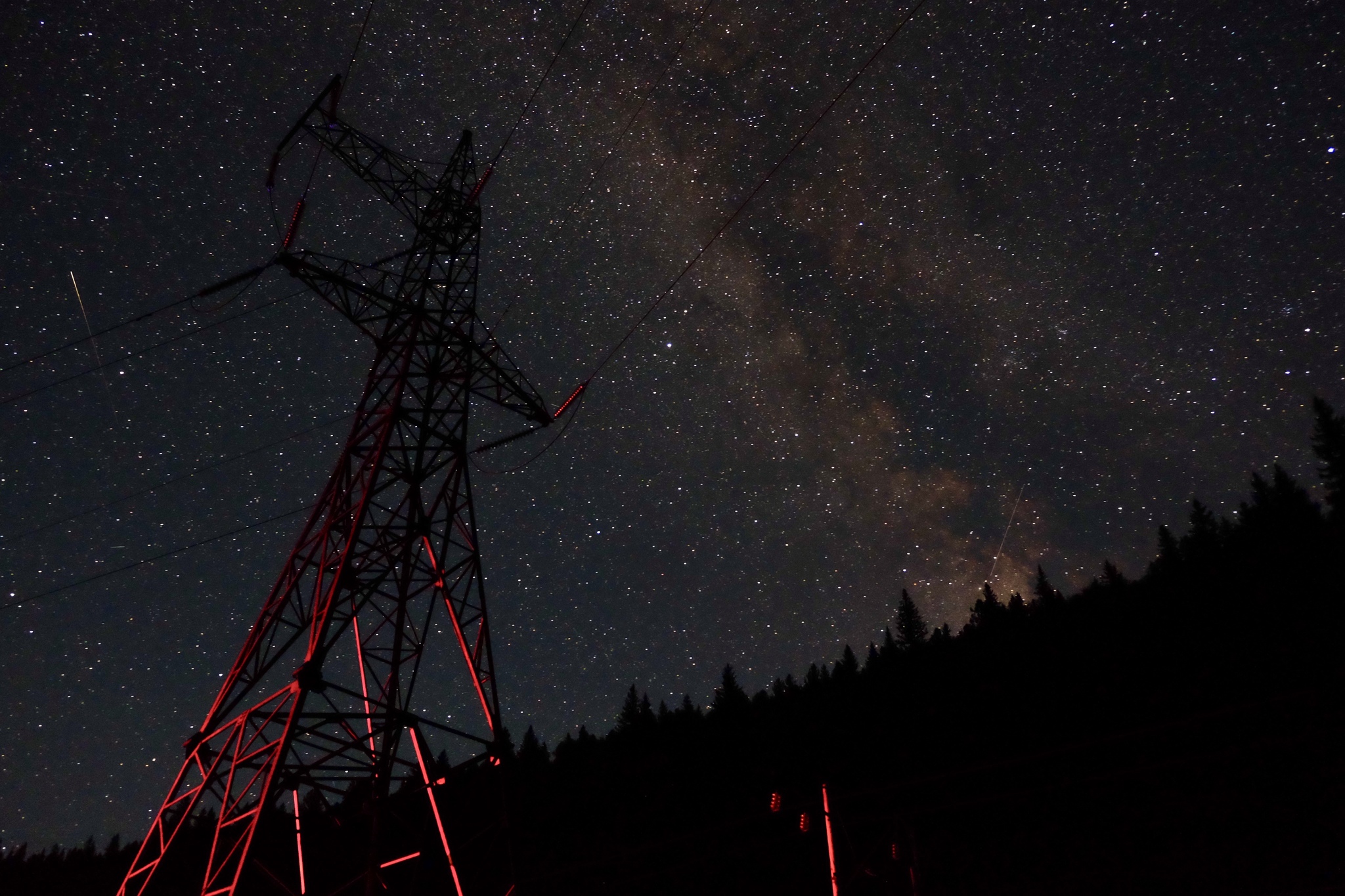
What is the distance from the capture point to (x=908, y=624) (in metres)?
84.3

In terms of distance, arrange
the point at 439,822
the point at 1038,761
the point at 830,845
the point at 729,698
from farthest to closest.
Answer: the point at 729,698 < the point at 1038,761 < the point at 830,845 < the point at 439,822

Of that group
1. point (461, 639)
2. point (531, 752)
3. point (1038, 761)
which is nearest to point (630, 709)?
point (531, 752)

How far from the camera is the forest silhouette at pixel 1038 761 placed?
33188 millimetres

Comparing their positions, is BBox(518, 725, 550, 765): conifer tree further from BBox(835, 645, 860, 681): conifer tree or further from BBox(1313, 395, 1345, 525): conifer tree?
BBox(1313, 395, 1345, 525): conifer tree

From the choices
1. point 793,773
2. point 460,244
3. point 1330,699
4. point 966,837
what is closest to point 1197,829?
point 966,837

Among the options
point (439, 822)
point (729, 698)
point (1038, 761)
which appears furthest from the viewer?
point (729, 698)

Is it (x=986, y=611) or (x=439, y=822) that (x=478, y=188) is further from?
(x=986, y=611)

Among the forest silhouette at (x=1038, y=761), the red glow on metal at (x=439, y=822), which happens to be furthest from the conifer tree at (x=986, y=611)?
the red glow on metal at (x=439, y=822)

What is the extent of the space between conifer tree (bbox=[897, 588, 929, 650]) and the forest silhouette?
43.2ft

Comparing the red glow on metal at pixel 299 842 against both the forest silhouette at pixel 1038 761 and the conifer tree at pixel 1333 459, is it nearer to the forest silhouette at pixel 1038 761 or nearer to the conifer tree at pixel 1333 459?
the forest silhouette at pixel 1038 761

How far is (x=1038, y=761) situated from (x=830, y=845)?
1383 inches

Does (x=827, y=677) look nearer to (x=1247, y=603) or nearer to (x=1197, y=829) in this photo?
(x=1247, y=603)

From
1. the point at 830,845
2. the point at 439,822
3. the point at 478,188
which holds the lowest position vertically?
the point at 830,845

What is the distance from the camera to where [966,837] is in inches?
1597
